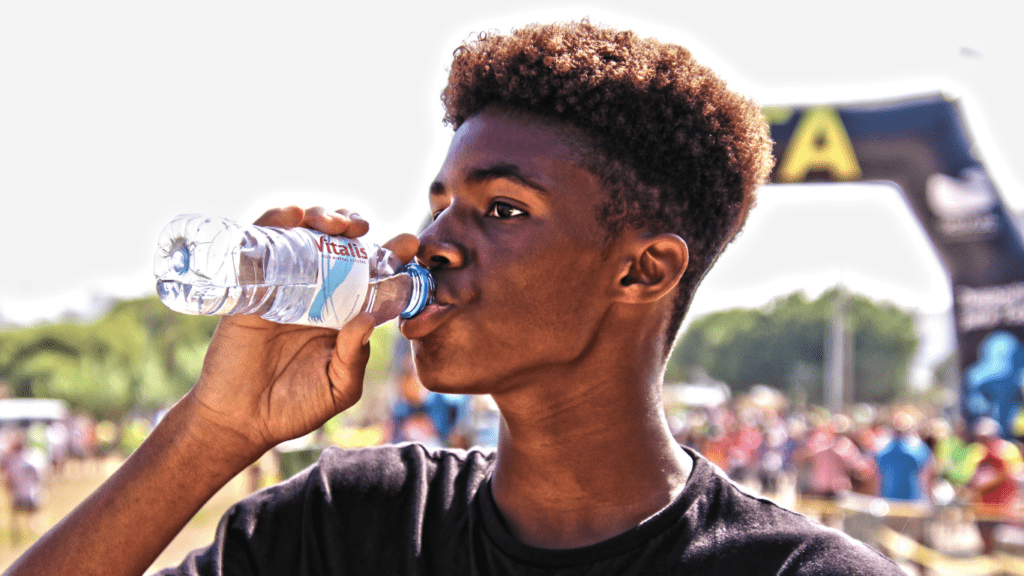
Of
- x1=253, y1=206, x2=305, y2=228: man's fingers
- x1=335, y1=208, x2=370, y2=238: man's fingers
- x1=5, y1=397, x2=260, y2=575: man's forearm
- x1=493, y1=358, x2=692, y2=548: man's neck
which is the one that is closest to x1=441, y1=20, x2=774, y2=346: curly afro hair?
x1=493, y1=358, x2=692, y2=548: man's neck

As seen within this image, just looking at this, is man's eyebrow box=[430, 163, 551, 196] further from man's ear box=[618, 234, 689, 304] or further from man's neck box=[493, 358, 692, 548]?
man's neck box=[493, 358, 692, 548]

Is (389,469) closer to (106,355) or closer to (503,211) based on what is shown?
(503,211)

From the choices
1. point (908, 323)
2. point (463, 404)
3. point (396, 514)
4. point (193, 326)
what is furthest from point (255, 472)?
point (908, 323)

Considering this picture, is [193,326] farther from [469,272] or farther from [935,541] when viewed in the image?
[469,272]

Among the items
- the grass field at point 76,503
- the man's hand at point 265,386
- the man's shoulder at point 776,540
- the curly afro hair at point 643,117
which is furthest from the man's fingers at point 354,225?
the grass field at point 76,503

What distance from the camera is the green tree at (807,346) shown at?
6656 centimetres

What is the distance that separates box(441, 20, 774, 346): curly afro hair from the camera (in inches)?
66.9

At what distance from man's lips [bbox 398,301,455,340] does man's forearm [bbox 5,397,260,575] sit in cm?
44

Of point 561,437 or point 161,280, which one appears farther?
point 561,437

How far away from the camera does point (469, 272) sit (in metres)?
1.66

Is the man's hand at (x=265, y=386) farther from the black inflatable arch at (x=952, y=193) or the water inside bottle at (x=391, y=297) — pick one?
the black inflatable arch at (x=952, y=193)

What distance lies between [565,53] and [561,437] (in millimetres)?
759

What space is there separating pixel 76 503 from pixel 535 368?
10573mm

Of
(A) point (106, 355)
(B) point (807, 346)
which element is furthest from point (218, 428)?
(B) point (807, 346)
